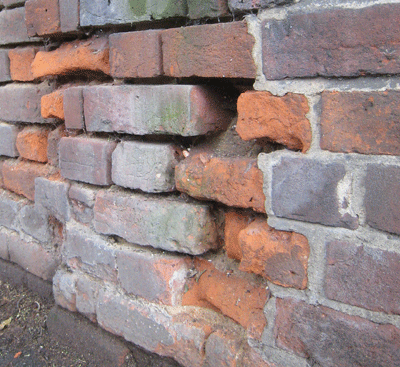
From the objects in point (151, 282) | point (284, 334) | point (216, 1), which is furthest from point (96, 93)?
point (284, 334)

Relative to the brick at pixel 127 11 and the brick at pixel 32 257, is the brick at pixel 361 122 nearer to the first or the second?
the brick at pixel 127 11

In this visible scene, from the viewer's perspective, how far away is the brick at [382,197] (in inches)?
31.2

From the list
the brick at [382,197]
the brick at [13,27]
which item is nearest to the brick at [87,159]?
the brick at [13,27]

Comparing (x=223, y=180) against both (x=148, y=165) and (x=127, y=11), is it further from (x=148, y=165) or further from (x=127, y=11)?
(x=127, y=11)

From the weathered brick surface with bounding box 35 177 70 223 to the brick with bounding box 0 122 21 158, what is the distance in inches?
14.0

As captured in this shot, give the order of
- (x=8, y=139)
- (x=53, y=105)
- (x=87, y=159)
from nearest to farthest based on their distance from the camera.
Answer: (x=87, y=159) < (x=53, y=105) < (x=8, y=139)

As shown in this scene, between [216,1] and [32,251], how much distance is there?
4.51 feet

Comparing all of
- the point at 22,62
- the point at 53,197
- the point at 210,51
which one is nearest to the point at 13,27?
the point at 22,62

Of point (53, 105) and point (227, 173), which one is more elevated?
point (53, 105)

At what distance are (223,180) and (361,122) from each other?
15.0 inches

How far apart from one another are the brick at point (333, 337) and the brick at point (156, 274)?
344 millimetres

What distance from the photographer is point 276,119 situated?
93 cm

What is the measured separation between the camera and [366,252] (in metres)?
0.84

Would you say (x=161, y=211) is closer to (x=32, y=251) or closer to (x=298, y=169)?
(x=298, y=169)
